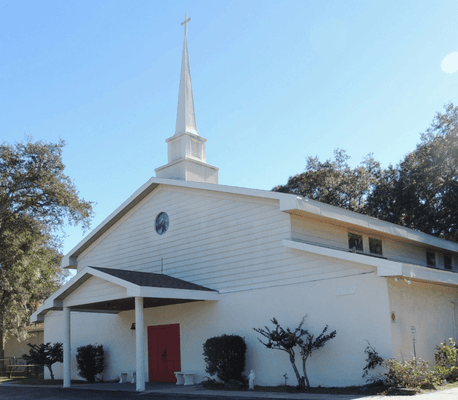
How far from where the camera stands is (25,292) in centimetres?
3244

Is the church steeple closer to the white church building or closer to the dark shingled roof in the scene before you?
the white church building

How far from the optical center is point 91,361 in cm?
2058

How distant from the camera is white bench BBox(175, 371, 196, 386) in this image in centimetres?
1736

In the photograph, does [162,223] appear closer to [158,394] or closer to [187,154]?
[187,154]

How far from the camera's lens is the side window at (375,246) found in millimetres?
18797

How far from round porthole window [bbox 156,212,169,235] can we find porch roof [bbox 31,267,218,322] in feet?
6.89

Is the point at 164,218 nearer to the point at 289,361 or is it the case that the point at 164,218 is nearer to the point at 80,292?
the point at 80,292

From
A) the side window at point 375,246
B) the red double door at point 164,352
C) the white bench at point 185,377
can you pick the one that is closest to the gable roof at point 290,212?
the side window at point 375,246

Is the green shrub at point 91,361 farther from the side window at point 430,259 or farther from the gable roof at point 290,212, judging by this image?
the side window at point 430,259

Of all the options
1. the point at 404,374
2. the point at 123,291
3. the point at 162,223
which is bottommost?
the point at 404,374

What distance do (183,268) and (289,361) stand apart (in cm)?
549

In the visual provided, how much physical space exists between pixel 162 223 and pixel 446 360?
10.8 metres

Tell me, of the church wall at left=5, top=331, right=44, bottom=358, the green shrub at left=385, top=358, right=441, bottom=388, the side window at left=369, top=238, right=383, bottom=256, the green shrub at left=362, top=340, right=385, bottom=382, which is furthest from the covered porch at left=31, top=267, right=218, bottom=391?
the church wall at left=5, top=331, right=44, bottom=358

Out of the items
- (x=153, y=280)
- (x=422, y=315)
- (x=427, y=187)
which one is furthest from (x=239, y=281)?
(x=427, y=187)
